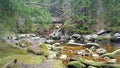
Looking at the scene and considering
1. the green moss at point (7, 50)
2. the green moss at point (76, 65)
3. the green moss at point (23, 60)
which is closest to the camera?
the green moss at point (23, 60)

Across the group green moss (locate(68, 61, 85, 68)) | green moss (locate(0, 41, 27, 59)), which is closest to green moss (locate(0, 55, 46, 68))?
green moss (locate(0, 41, 27, 59))

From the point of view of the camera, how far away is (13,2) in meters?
7.96

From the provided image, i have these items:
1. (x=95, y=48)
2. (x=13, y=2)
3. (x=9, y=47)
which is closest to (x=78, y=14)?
(x=95, y=48)

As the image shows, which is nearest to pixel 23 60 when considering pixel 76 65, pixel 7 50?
pixel 7 50

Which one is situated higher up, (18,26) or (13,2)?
(13,2)

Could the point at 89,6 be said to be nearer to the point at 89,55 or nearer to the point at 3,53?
the point at 89,55

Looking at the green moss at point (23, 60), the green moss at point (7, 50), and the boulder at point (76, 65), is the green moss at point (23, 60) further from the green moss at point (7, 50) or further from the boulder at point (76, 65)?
the boulder at point (76, 65)

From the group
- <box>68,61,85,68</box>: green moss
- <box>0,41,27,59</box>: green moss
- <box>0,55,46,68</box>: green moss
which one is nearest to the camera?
<box>0,55,46,68</box>: green moss

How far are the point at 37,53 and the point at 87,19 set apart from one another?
14929 millimetres

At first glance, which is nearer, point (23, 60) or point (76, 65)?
point (23, 60)

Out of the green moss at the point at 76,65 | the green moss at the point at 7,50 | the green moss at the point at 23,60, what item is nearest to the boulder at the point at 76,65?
the green moss at the point at 76,65

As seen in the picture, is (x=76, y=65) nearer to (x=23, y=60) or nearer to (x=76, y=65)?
(x=76, y=65)

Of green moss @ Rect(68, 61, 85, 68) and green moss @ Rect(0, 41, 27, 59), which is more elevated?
green moss @ Rect(0, 41, 27, 59)

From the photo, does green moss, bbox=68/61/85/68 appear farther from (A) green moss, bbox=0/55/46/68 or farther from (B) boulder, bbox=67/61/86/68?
(A) green moss, bbox=0/55/46/68
